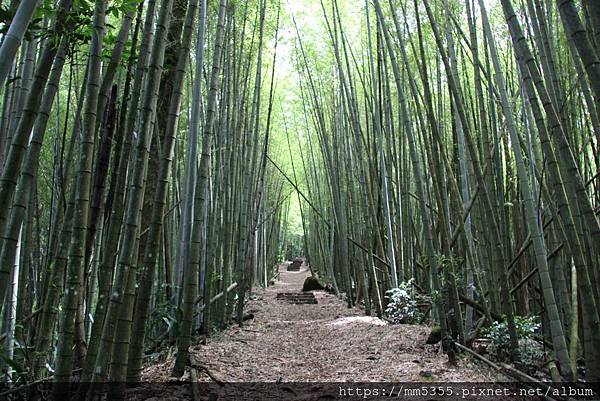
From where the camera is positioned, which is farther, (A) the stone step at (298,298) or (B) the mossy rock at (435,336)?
(A) the stone step at (298,298)

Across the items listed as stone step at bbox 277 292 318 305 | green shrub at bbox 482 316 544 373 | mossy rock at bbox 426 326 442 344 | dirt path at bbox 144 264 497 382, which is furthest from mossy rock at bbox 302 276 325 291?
green shrub at bbox 482 316 544 373

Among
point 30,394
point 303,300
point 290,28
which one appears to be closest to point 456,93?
point 30,394

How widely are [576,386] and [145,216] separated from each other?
246 cm

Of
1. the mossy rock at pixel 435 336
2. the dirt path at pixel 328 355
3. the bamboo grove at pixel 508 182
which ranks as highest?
the bamboo grove at pixel 508 182

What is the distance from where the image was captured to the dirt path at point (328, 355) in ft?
8.45

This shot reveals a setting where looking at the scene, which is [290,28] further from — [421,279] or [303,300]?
[303,300]

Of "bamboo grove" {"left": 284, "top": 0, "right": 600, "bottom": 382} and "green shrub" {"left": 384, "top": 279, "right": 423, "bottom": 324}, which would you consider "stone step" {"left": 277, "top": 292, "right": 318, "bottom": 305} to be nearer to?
"bamboo grove" {"left": 284, "top": 0, "right": 600, "bottom": 382}

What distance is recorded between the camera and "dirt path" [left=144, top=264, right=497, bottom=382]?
101 inches

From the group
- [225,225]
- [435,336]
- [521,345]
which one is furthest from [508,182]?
[225,225]

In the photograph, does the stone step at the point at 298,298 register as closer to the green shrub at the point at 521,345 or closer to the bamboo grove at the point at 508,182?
the bamboo grove at the point at 508,182

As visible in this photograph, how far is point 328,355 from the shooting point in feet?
11.6

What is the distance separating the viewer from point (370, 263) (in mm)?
5070

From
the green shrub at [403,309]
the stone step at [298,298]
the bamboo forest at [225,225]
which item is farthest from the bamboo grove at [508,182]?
the stone step at [298,298]

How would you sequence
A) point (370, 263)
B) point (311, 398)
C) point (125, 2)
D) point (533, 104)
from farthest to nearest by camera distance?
point (370, 263) → point (311, 398) → point (533, 104) → point (125, 2)
